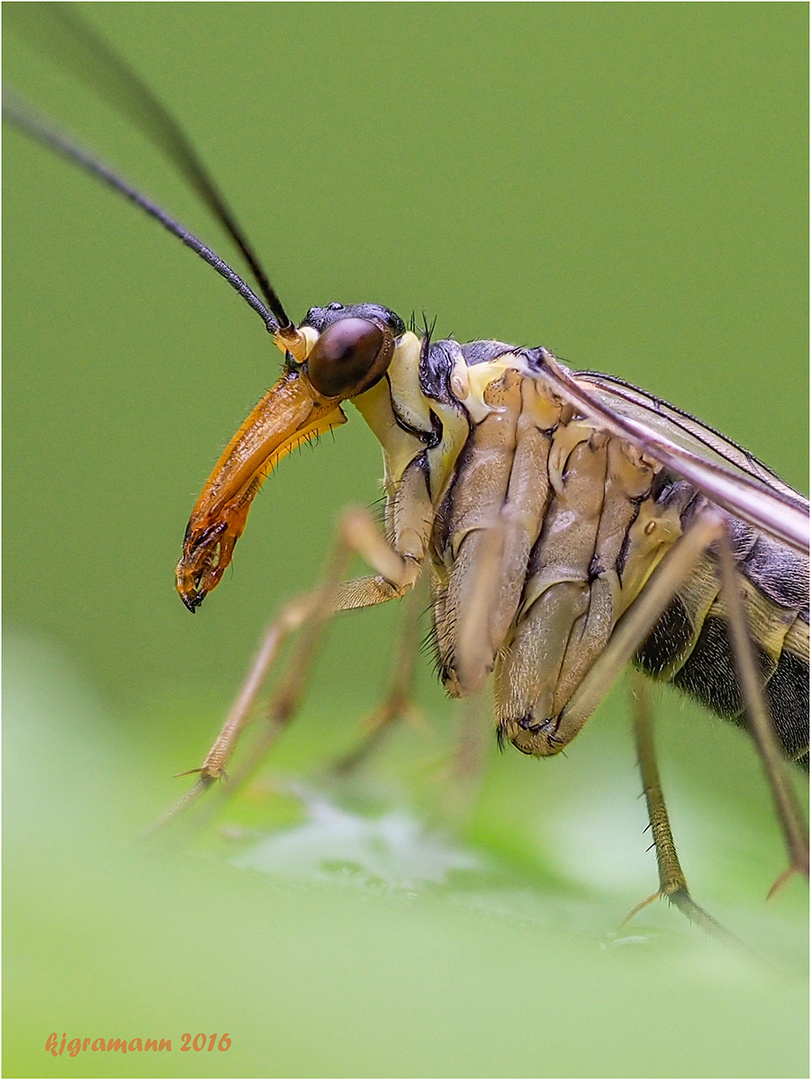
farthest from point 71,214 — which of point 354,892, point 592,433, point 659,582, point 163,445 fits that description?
point 354,892

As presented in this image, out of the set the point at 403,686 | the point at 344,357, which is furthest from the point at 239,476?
the point at 403,686

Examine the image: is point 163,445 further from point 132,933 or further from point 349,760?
point 132,933

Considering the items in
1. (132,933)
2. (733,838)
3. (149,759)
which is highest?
(132,933)

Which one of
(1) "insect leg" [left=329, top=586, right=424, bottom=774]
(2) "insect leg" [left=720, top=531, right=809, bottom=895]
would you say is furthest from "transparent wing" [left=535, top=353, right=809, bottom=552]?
(1) "insect leg" [left=329, top=586, right=424, bottom=774]

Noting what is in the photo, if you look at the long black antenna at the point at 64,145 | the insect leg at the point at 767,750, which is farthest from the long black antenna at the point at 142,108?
the insect leg at the point at 767,750

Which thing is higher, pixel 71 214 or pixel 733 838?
pixel 71 214

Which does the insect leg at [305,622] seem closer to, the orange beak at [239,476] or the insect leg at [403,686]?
the orange beak at [239,476]

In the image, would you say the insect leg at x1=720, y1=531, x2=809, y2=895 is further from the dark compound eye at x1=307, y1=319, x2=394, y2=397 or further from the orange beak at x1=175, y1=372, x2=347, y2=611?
the orange beak at x1=175, y1=372, x2=347, y2=611
